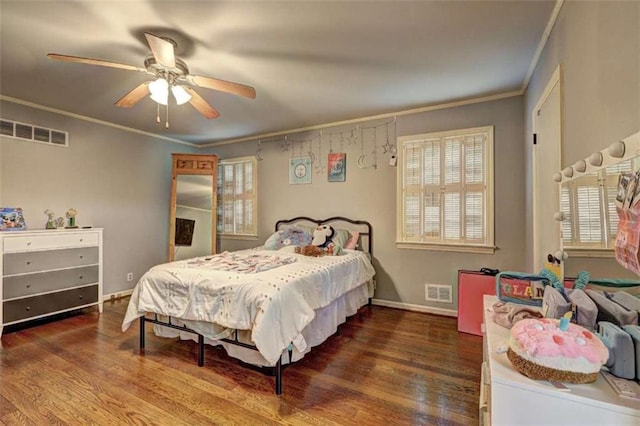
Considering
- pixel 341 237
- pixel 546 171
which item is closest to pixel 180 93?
pixel 341 237

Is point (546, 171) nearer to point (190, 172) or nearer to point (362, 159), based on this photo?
point (362, 159)

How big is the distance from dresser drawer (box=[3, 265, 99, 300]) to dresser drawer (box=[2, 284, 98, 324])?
67 millimetres

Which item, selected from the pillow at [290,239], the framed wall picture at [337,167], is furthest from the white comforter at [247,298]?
the framed wall picture at [337,167]

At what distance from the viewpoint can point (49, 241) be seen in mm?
3283

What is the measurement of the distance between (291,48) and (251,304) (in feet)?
6.50

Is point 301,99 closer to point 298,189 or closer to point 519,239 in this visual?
point 298,189

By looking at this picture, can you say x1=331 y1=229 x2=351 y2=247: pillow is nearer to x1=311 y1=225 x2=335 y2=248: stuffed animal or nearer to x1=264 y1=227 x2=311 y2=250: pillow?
x1=311 y1=225 x2=335 y2=248: stuffed animal

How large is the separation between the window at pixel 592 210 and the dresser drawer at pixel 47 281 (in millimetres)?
4666

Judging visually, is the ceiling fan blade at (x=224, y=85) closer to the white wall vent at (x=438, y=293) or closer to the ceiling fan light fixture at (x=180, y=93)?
the ceiling fan light fixture at (x=180, y=93)

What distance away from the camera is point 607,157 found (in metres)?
1.07

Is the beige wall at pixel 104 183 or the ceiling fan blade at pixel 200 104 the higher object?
the ceiling fan blade at pixel 200 104

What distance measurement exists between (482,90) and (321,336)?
3.04 metres

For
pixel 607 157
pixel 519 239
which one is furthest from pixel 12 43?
pixel 519 239

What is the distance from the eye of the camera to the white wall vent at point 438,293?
140 inches
